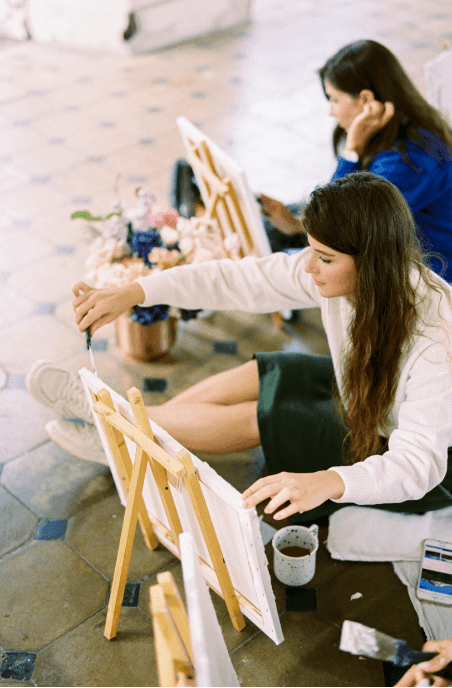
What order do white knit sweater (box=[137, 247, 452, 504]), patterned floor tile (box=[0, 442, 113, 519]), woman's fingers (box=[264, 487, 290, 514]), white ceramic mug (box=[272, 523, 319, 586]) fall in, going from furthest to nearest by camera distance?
1. patterned floor tile (box=[0, 442, 113, 519])
2. white ceramic mug (box=[272, 523, 319, 586])
3. white knit sweater (box=[137, 247, 452, 504])
4. woman's fingers (box=[264, 487, 290, 514])

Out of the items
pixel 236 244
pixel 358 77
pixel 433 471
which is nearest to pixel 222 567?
pixel 433 471

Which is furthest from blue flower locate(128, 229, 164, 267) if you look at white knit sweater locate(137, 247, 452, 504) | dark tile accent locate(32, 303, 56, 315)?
dark tile accent locate(32, 303, 56, 315)

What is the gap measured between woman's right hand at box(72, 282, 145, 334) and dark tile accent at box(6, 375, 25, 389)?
1.03 metres

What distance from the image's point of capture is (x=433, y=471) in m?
1.44

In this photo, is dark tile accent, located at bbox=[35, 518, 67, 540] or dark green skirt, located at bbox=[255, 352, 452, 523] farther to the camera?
dark tile accent, located at bbox=[35, 518, 67, 540]

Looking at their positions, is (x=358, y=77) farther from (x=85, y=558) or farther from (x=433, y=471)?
(x=85, y=558)

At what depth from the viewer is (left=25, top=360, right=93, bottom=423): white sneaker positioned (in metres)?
2.13

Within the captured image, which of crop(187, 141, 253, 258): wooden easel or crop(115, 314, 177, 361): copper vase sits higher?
crop(187, 141, 253, 258): wooden easel

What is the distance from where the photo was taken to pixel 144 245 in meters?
2.55

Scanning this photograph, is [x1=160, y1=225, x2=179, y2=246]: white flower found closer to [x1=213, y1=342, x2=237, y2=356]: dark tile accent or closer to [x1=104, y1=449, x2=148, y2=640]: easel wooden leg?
[x1=213, y1=342, x2=237, y2=356]: dark tile accent

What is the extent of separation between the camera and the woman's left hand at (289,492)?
1.30m

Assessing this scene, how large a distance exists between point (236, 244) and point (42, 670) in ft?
5.43

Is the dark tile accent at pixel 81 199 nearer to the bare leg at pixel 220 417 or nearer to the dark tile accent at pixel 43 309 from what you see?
the dark tile accent at pixel 43 309

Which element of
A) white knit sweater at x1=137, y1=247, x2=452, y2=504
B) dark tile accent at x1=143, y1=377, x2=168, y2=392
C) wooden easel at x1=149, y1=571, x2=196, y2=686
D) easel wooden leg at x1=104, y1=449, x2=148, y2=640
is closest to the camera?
wooden easel at x1=149, y1=571, x2=196, y2=686
